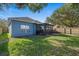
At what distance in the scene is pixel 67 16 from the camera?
4805mm

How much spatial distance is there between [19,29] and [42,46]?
0.36 m

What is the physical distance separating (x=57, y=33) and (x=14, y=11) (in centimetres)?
61

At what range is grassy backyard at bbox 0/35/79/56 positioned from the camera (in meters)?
4.79

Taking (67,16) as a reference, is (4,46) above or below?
below

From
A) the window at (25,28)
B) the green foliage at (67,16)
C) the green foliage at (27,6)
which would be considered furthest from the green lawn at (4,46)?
the green foliage at (67,16)

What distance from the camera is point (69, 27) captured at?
4.83 m

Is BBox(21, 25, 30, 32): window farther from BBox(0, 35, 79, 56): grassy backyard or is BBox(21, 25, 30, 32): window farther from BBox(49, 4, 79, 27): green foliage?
BBox(49, 4, 79, 27): green foliage

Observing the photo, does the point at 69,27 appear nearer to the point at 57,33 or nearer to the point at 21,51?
the point at 57,33

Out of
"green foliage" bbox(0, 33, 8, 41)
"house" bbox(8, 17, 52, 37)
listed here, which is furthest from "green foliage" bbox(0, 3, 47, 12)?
"green foliage" bbox(0, 33, 8, 41)

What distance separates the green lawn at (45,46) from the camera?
4789mm

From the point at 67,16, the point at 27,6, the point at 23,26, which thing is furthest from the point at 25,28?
the point at 67,16

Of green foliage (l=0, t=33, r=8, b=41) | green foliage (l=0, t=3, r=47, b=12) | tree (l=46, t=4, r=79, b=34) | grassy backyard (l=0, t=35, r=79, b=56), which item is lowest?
grassy backyard (l=0, t=35, r=79, b=56)

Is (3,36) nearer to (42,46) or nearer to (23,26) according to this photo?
(23,26)

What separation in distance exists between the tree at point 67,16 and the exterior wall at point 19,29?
0.28m
